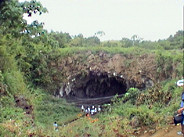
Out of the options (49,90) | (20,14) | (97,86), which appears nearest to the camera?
(20,14)

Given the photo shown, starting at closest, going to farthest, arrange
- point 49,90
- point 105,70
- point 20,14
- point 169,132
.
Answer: point 20,14 → point 169,132 → point 49,90 → point 105,70

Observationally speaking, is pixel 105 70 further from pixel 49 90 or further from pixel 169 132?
pixel 169 132

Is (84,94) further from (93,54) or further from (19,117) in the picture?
(19,117)

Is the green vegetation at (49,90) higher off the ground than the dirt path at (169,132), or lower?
higher

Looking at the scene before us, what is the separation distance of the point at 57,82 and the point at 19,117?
10029 millimetres

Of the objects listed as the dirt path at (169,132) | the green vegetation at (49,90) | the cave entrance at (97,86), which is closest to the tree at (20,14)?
the green vegetation at (49,90)

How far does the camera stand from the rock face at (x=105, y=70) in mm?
20038

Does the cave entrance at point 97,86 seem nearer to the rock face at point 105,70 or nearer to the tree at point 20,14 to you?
the rock face at point 105,70

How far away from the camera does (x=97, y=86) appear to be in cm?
2230

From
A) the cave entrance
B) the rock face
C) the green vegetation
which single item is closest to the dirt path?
the green vegetation

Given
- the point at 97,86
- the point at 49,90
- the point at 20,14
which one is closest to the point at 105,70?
the point at 97,86

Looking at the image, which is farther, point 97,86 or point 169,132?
point 97,86

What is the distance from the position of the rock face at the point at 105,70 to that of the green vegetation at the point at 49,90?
0.37m

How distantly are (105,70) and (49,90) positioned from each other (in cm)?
368
